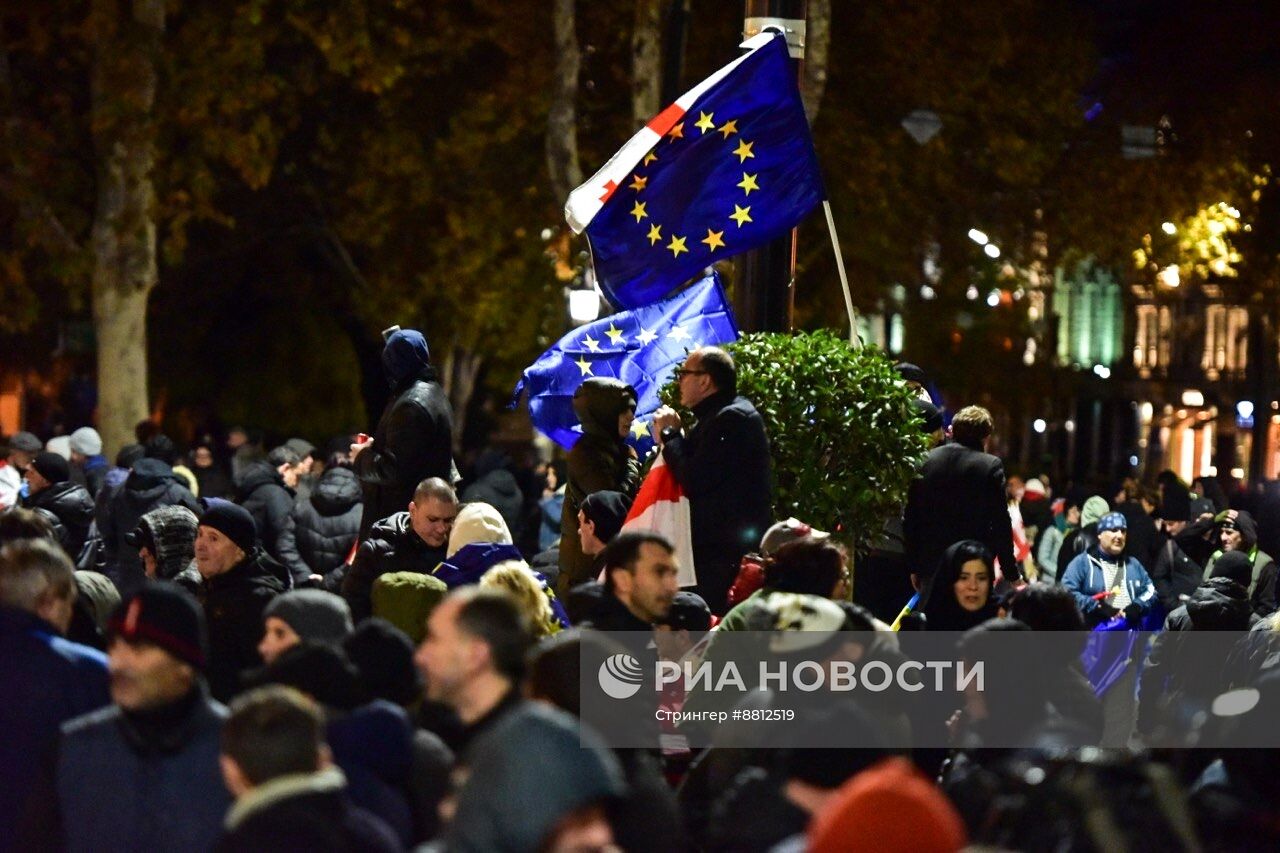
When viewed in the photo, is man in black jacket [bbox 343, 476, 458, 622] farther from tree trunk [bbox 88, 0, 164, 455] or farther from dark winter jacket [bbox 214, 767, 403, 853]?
tree trunk [bbox 88, 0, 164, 455]

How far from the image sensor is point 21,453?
745 inches

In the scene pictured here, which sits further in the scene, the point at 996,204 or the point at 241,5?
the point at 996,204

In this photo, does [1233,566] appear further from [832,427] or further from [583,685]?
[583,685]

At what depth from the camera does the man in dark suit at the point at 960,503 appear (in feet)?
37.2

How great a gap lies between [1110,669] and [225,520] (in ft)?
14.1

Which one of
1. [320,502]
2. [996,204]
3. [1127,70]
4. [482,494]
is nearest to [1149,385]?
[996,204]

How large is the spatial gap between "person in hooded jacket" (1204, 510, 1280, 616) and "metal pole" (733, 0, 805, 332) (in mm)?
3366

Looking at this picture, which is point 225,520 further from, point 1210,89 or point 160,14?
point 160,14

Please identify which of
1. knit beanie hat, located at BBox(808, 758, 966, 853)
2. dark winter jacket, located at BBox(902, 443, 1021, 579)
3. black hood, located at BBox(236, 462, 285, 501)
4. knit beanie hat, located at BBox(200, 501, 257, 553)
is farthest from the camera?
black hood, located at BBox(236, 462, 285, 501)

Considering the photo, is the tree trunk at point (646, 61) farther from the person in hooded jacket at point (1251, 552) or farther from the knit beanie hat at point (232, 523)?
the knit beanie hat at point (232, 523)

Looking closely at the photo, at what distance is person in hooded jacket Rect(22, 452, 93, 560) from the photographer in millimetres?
14070

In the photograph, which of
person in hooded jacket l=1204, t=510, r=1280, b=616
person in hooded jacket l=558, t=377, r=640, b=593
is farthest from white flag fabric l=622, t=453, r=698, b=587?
person in hooded jacket l=1204, t=510, r=1280, b=616

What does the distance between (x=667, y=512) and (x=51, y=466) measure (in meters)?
5.71

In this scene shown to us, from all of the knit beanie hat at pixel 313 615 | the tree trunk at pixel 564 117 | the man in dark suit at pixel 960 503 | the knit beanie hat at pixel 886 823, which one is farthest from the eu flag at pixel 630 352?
the tree trunk at pixel 564 117
